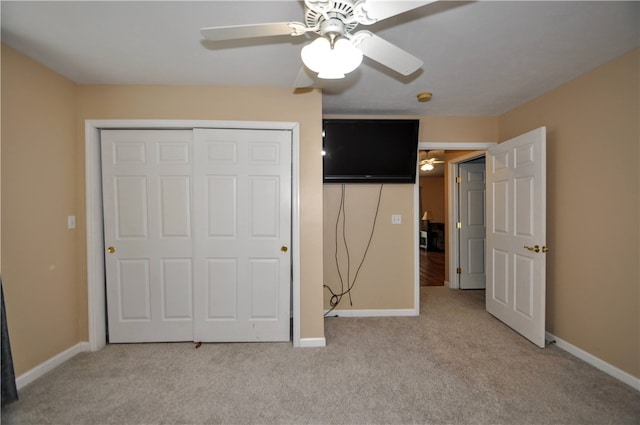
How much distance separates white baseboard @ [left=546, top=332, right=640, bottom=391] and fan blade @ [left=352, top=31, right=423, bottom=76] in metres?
2.63

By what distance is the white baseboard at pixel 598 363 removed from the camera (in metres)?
1.93

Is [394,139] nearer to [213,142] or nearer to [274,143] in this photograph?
[274,143]

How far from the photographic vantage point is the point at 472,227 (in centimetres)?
432

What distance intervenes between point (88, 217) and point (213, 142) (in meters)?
1.28

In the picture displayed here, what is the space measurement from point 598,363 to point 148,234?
3.92 metres

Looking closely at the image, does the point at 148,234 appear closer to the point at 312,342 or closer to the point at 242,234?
the point at 242,234

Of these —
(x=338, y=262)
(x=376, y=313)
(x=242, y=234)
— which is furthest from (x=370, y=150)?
(x=376, y=313)

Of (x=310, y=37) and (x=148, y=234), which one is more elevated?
(x=310, y=37)

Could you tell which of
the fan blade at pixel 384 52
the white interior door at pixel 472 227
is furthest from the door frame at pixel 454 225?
the fan blade at pixel 384 52

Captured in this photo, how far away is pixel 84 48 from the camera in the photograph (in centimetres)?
190

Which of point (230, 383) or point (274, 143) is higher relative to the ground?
point (274, 143)

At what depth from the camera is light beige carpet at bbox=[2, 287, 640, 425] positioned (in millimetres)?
1689

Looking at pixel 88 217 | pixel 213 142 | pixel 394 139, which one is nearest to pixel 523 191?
pixel 394 139

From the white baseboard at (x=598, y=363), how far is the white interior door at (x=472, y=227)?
1.71 m
